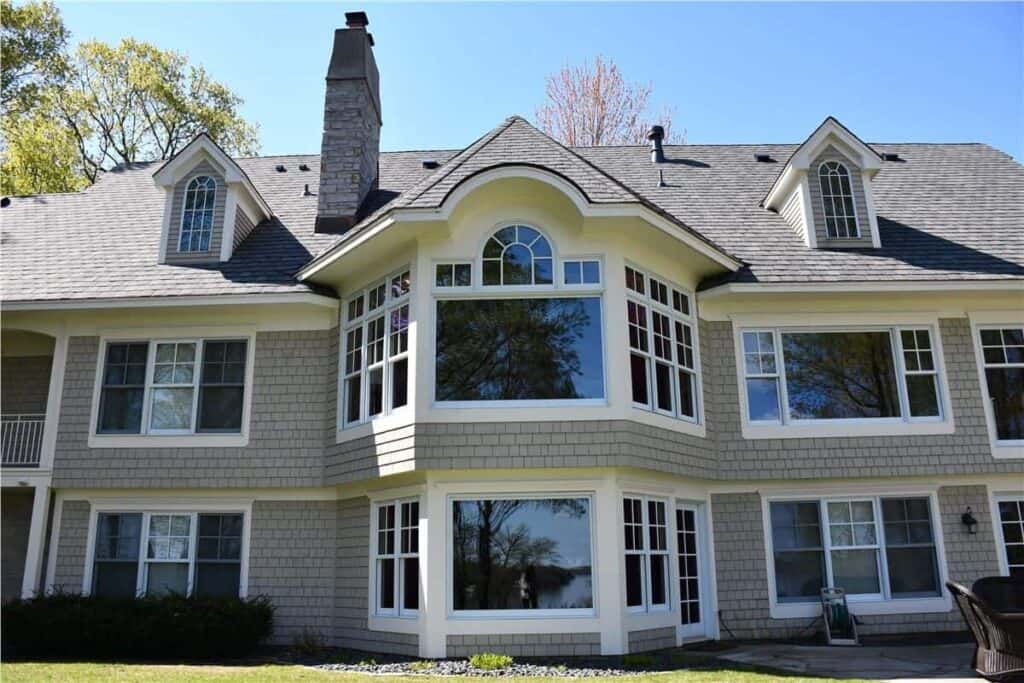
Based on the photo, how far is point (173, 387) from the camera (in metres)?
11.9

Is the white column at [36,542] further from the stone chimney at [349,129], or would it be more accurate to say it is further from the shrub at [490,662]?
the shrub at [490,662]

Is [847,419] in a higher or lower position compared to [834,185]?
lower

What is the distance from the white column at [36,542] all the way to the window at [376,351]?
4878mm

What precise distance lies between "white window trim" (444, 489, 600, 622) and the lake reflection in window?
1.29 meters

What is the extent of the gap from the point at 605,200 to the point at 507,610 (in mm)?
5503

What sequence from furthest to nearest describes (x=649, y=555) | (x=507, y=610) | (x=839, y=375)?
(x=839, y=375) → (x=649, y=555) → (x=507, y=610)

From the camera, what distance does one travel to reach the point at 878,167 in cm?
1294

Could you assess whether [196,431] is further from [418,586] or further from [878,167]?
[878,167]

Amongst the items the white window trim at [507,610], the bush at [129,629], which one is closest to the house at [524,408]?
the white window trim at [507,610]

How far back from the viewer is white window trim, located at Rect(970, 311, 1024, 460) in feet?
38.0

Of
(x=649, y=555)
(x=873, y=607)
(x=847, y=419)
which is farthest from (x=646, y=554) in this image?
(x=847, y=419)

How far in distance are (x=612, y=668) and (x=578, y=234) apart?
220 inches

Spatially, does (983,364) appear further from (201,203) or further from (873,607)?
(201,203)

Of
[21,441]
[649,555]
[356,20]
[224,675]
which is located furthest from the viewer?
[356,20]
